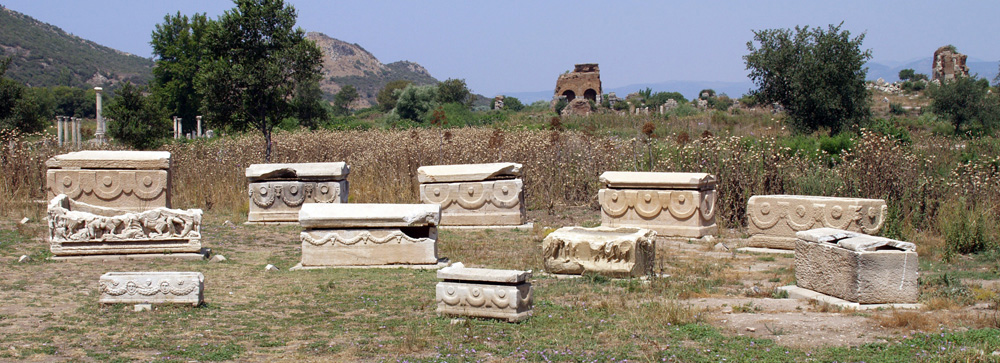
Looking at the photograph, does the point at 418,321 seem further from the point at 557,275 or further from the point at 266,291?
the point at 557,275

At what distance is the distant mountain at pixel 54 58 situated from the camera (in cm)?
7162

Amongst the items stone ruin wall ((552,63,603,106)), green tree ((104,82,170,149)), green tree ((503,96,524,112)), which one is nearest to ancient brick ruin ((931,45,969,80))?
stone ruin wall ((552,63,603,106))

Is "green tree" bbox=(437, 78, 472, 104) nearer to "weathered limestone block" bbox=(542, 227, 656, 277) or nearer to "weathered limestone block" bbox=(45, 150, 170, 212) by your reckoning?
"weathered limestone block" bbox=(45, 150, 170, 212)

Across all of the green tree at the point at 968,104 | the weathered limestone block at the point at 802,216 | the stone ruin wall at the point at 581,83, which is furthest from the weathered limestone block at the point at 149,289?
the stone ruin wall at the point at 581,83

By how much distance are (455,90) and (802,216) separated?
42037mm

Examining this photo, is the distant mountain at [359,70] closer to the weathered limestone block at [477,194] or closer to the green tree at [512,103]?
the green tree at [512,103]

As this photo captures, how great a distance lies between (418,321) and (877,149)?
9.19 m

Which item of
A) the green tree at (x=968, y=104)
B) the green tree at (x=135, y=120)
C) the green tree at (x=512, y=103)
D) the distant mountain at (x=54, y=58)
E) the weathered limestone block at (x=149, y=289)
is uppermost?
the distant mountain at (x=54, y=58)

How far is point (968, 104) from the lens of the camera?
3284 centimetres

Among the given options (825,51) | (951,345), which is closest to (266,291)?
(951,345)

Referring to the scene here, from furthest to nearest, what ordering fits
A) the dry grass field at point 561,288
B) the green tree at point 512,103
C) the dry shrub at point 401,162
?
the green tree at point 512,103 → the dry shrub at point 401,162 → the dry grass field at point 561,288

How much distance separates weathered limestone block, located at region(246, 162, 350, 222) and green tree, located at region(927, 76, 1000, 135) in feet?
90.9

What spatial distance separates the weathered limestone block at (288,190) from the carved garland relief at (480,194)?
1493 millimetres

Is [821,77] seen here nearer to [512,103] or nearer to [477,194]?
[477,194]
